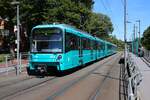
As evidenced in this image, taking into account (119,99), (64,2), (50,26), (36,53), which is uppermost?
(64,2)

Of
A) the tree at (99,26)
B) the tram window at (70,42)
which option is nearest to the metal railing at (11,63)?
the tram window at (70,42)

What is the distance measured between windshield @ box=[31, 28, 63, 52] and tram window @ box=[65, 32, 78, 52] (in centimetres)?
64

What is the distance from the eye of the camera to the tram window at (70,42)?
22.5m

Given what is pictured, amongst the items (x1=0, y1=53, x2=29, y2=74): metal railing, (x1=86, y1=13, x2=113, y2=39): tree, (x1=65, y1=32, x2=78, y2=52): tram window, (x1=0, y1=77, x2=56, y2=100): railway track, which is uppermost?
(x1=86, y1=13, x2=113, y2=39): tree

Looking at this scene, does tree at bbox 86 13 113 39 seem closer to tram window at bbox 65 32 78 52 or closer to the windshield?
tram window at bbox 65 32 78 52

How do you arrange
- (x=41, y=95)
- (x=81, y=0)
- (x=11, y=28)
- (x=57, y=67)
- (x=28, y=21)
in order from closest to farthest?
(x=41, y=95)
(x=57, y=67)
(x=28, y=21)
(x=11, y=28)
(x=81, y=0)

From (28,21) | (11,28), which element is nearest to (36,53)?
(28,21)

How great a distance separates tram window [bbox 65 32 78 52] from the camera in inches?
888

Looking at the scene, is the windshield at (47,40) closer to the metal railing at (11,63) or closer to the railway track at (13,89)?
the railway track at (13,89)

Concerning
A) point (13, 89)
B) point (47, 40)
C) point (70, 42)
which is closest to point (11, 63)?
point (70, 42)

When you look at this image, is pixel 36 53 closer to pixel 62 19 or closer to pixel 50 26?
pixel 50 26

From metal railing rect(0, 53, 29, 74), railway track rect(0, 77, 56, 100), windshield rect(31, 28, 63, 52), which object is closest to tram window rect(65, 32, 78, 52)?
windshield rect(31, 28, 63, 52)

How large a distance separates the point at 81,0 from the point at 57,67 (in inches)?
1281

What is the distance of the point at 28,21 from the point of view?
147ft
